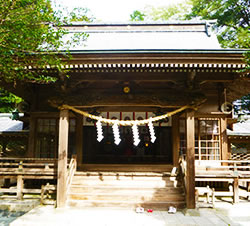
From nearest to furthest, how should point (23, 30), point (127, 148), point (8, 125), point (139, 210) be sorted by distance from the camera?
point (23, 30)
point (139, 210)
point (8, 125)
point (127, 148)

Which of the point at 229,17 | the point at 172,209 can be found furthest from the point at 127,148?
the point at 229,17

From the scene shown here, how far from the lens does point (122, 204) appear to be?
705cm

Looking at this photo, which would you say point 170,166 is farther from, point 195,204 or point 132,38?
point 132,38

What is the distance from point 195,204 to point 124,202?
223cm

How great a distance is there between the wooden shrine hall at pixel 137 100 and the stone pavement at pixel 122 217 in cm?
45

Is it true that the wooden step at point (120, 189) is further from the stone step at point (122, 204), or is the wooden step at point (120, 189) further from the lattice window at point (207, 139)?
the lattice window at point (207, 139)

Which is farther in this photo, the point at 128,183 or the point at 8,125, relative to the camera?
the point at 8,125

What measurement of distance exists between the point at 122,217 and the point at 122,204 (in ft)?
2.82

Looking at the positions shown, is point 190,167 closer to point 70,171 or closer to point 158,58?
point 158,58

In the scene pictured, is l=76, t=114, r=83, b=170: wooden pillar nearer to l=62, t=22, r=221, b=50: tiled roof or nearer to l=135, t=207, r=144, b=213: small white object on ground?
l=62, t=22, r=221, b=50: tiled roof

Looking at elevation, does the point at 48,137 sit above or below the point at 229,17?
below

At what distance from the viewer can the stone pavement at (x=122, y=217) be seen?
5746 mm

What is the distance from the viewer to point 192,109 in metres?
7.12

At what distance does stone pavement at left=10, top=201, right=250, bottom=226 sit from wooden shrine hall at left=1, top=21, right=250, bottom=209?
17.6 inches
